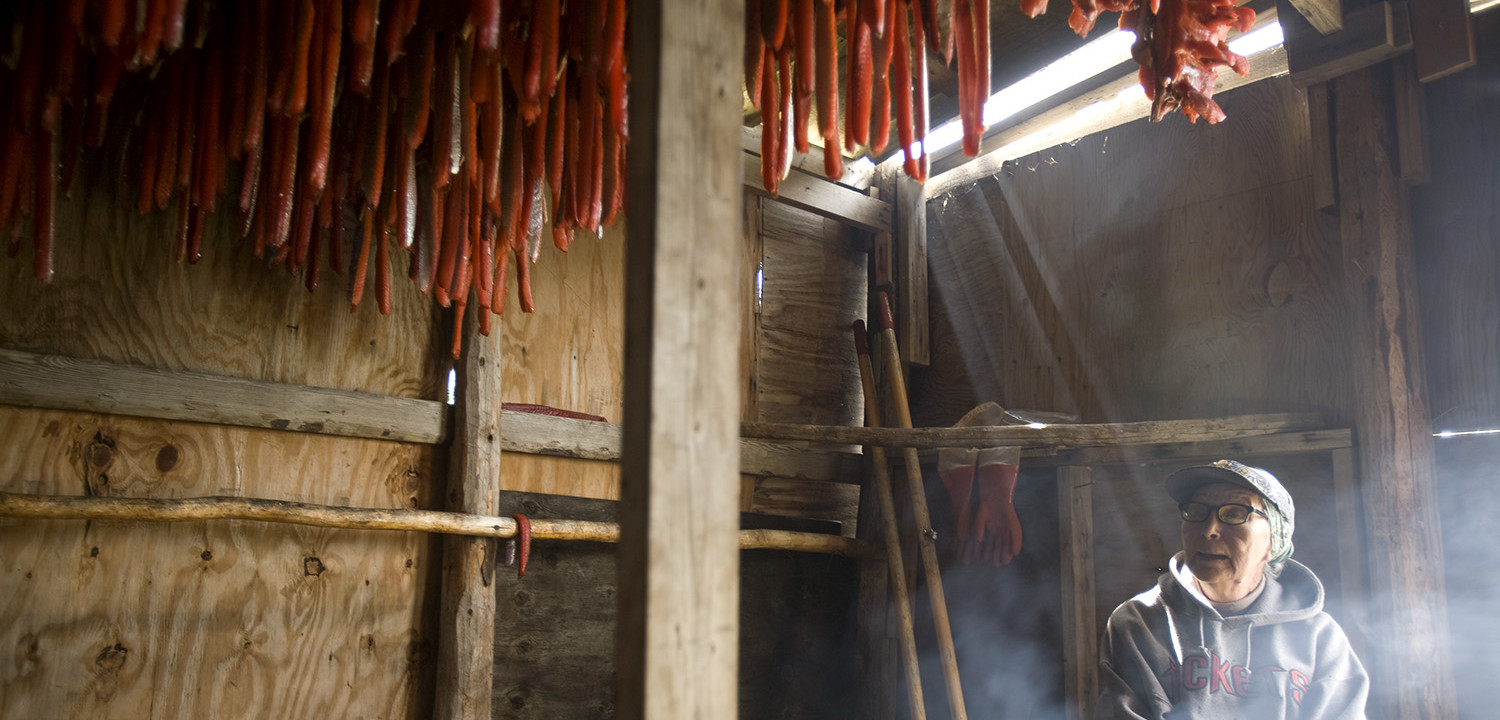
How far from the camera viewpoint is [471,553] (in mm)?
3271

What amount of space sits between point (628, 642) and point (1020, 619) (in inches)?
130

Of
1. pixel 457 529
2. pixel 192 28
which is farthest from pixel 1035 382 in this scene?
pixel 192 28

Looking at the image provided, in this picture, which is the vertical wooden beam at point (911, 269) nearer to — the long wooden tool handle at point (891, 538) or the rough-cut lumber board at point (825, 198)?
the rough-cut lumber board at point (825, 198)

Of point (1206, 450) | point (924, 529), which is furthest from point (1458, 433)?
point (924, 529)

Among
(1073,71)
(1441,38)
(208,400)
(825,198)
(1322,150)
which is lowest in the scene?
(208,400)

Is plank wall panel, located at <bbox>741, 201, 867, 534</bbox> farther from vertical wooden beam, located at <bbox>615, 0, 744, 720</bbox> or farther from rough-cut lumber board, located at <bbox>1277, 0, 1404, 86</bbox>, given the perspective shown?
vertical wooden beam, located at <bbox>615, 0, 744, 720</bbox>

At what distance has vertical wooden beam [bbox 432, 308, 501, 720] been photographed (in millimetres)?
3207

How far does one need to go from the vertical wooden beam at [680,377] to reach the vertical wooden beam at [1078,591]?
302cm

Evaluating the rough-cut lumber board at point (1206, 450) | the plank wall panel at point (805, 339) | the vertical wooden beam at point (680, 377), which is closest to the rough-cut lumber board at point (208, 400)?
the plank wall panel at point (805, 339)

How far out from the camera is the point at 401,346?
11.1 feet

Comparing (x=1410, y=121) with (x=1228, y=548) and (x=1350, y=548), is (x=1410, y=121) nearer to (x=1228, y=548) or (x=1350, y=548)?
(x=1350, y=548)

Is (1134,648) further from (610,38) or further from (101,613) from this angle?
(101,613)

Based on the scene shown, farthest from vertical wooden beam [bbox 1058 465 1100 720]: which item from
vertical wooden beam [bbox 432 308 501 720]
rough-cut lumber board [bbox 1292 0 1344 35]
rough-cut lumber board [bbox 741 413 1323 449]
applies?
vertical wooden beam [bbox 432 308 501 720]

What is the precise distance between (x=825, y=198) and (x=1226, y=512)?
7.86 ft
